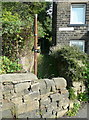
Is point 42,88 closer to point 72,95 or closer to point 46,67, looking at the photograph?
point 72,95

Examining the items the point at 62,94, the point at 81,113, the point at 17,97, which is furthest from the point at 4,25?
the point at 81,113

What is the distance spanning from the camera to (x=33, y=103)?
283cm

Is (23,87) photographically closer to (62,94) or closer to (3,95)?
(3,95)

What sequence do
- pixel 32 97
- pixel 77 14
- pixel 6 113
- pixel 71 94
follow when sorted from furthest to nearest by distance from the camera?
pixel 77 14, pixel 71 94, pixel 32 97, pixel 6 113

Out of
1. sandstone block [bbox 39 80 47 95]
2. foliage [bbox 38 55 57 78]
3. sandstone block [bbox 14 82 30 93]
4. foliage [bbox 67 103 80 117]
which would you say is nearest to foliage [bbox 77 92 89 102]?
foliage [bbox 67 103 80 117]

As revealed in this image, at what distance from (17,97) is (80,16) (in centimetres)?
735

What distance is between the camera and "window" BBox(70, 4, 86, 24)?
832cm

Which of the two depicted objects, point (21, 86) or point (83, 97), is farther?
point (83, 97)

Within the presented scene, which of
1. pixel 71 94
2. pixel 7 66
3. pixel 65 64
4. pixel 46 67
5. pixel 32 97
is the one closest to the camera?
pixel 32 97

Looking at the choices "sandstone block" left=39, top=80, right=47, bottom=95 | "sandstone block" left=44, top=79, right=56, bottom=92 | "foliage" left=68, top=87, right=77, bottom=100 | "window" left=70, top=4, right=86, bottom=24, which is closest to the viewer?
"sandstone block" left=39, top=80, right=47, bottom=95

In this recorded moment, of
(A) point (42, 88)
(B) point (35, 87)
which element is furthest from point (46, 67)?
(B) point (35, 87)

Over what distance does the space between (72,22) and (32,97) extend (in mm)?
6770

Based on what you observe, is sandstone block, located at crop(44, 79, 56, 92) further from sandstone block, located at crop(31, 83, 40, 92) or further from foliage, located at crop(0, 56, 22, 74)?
foliage, located at crop(0, 56, 22, 74)

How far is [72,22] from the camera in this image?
27.6 feet
